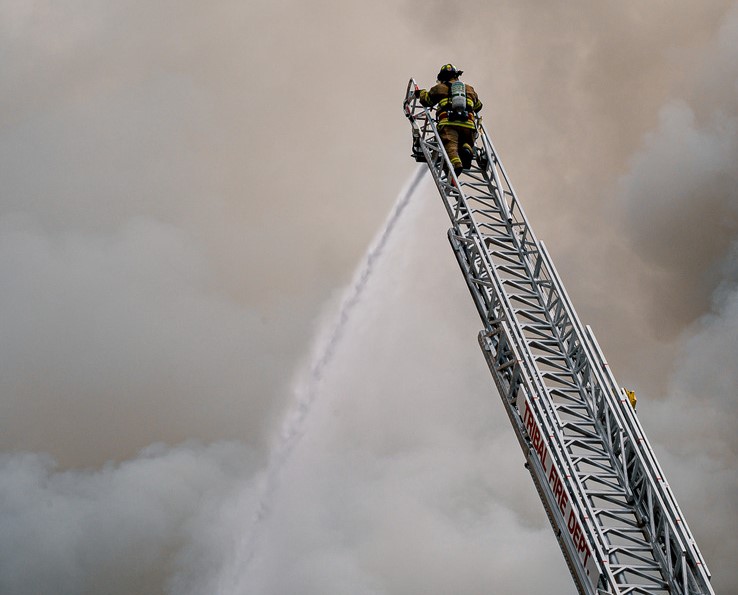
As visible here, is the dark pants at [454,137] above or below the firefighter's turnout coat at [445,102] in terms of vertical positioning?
below

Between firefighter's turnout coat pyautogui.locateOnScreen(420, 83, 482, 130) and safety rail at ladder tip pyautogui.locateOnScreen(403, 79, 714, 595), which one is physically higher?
firefighter's turnout coat pyautogui.locateOnScreen(420, 83, 482, 130)

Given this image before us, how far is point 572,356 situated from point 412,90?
852 cm

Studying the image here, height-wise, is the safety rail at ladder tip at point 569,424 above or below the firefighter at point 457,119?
below

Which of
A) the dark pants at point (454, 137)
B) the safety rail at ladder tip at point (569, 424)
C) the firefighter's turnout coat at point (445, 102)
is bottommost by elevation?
the safety rail at ladder tip at point (569, 424)

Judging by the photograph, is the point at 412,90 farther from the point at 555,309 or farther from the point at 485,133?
the point at 555,309

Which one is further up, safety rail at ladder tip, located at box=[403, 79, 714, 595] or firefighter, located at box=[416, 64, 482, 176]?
firefighter, located at box=[416, 64, 482, 176]

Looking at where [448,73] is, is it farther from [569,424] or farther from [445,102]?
[569,424]

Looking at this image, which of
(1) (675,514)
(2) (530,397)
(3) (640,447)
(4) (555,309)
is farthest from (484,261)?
(1) (675,514)

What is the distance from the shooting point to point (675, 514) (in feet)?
62.2

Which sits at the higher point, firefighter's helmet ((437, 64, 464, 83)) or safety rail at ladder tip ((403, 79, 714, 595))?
firefighter's helmet ((437, 64, 464, 83))

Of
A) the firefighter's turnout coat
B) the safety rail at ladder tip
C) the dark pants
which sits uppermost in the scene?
the firefighter's turnout coat

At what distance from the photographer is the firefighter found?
25656 millimetres

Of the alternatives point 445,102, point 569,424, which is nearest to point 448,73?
point 445,102

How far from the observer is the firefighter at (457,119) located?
84.2 ft
